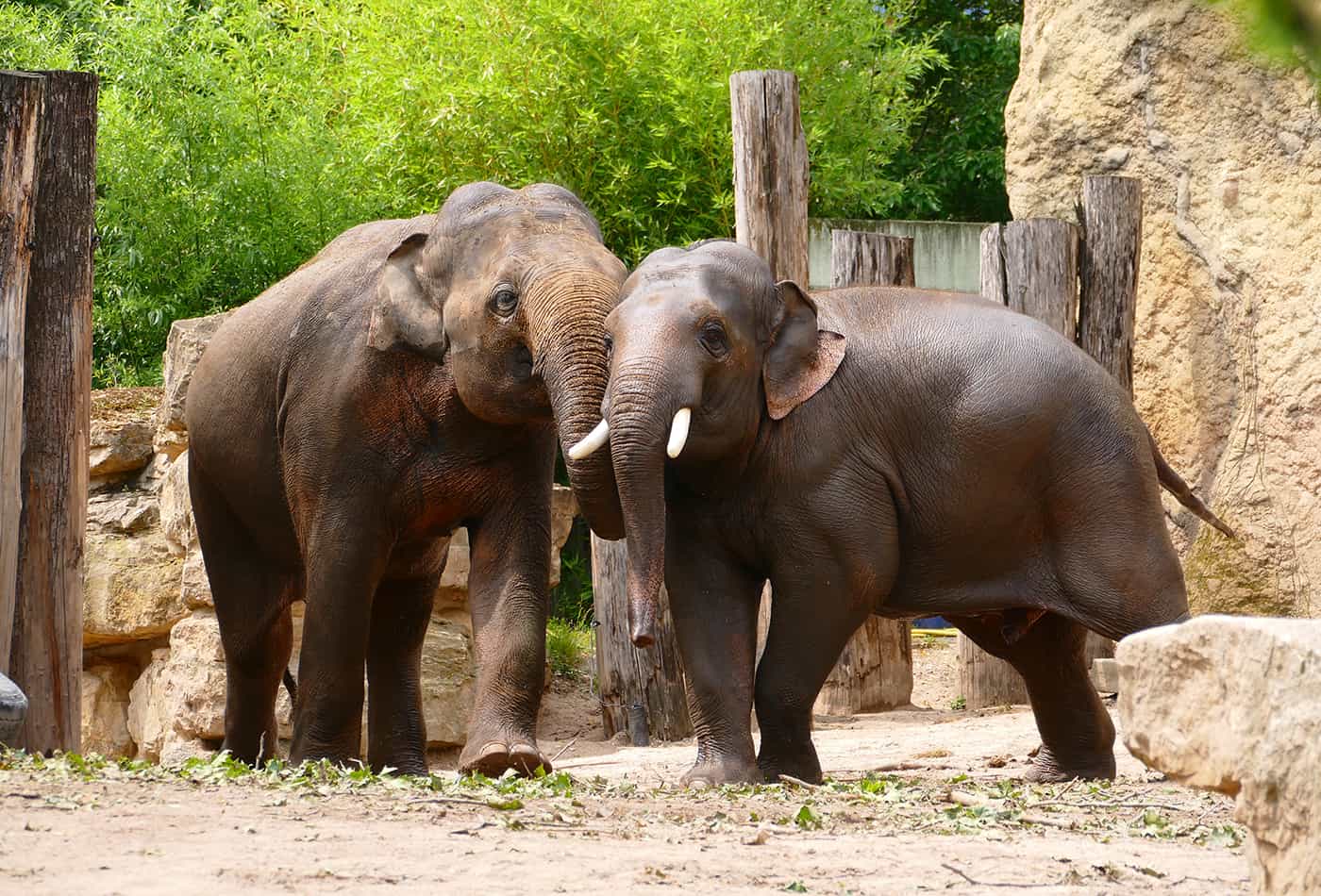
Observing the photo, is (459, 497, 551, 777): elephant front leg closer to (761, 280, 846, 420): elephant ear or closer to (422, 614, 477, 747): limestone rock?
(761, 280, 846, 420): elephant ear

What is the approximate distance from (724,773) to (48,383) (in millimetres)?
2685

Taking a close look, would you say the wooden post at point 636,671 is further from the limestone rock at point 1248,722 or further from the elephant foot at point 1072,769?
the limestone rock at point 1248,722

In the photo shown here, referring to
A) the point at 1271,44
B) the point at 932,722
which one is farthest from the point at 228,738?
the point at 1271,44

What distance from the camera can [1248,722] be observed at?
3.19 m

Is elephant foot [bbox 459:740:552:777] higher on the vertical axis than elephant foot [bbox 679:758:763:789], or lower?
higher

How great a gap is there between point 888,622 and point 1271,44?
294 inches

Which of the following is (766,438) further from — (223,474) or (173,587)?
(173,587)

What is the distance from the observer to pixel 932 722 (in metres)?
8.74

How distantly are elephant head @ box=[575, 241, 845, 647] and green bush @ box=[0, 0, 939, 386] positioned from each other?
240 inches

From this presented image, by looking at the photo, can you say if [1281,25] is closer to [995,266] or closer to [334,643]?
[334,643]

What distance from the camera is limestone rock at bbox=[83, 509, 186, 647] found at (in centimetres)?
955

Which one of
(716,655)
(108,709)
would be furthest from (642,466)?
(108,709)

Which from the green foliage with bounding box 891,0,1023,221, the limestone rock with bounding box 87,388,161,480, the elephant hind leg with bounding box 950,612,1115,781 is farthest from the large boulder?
the green foliage with bounding box 891,0,1023,221

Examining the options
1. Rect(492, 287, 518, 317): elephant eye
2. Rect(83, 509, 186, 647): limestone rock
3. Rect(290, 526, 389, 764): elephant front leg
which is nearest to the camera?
Rect(492, 287, 518, 317): elephant eye
